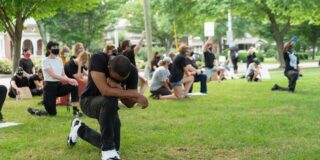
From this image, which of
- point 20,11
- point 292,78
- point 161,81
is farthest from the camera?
point 20,11

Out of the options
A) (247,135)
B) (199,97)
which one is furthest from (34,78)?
(247,135)

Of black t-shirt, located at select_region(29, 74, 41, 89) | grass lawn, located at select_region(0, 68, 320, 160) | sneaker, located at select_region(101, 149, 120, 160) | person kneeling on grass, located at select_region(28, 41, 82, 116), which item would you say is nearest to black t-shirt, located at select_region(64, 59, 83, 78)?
grass lawn, located at select_region(0, 68, 320, 160)

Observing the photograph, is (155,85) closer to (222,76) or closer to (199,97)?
(199,97)

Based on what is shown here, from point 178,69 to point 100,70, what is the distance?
24.5 feet

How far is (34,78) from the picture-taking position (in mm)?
14945

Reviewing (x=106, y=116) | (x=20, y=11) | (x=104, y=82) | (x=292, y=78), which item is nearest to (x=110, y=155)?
(x=106, y=116)

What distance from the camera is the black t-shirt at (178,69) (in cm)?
1285

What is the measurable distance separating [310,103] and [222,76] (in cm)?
1063

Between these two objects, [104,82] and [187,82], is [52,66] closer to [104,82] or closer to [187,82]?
[104,82]

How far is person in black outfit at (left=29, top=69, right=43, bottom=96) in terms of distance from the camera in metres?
14.9

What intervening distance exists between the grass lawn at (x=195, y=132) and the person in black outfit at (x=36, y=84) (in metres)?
3.33

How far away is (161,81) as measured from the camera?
13.1 metres

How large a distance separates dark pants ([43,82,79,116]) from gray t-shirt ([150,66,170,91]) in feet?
11.8

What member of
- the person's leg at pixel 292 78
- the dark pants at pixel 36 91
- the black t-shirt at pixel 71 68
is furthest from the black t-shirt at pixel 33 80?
the person's leg at pixel 292 78
